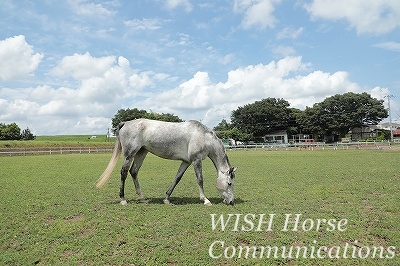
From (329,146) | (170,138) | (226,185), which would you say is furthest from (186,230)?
(329,146)

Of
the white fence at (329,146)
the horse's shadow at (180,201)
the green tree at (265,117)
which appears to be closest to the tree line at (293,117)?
the green tree at (265,117)

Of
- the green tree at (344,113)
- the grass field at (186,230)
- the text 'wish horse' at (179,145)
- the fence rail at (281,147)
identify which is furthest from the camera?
the green tree at (344,113)

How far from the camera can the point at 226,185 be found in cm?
859

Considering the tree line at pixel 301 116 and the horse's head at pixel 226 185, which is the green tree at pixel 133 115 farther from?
the horse's head at pixel 226 185

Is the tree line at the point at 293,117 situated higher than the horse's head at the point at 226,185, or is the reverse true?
the tree line at the point at 293,117

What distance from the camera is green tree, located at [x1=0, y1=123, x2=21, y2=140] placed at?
253 feet

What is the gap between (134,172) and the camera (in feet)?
30.8

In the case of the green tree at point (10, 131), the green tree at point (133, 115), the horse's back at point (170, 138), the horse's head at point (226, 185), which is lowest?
the horse's head at point (226, 185)

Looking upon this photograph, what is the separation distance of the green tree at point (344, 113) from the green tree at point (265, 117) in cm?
756

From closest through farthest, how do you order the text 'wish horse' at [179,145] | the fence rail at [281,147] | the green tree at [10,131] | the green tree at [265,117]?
the text 'wish horse' at [179,145] → the fence rail at [281,147] → the green tree at [10,131] → the green tree at [265,117]

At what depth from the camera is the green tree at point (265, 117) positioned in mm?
83750

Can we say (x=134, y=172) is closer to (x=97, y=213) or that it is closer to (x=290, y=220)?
(x=97, y=213)

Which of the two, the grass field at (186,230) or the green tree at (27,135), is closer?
the grass field at (186,230)

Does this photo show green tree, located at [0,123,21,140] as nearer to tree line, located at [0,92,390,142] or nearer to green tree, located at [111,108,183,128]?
tree line, located at [0,92,390,142]
